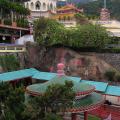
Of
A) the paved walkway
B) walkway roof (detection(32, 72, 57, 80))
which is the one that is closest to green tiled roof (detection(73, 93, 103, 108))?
the paved walkway

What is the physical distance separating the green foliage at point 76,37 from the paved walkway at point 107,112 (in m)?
11.4

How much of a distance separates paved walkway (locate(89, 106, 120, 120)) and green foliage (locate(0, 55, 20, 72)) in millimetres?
11883

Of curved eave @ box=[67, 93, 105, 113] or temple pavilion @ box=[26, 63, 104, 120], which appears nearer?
curved eave @ box=[67, 93, 105, 113]

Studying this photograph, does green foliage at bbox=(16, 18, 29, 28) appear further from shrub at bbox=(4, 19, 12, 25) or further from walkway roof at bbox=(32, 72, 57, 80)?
walkway roof at bbox=(32, 72, 57, 80)

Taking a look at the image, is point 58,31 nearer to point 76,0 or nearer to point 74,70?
point 74,70

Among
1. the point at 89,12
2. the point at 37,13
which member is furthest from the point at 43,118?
the point at 89,12

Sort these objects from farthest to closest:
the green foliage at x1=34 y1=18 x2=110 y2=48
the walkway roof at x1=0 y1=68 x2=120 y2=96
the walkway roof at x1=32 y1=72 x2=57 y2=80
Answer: the green foliage at x1=34 y1=18 x2=110 y2=48 → the walkway roof at x1=32 y1=72 x2=57 y2=80 → the walkway roof at x1=0 y1=68 x2=120 y2=96

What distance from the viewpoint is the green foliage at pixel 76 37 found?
3924 centimetres

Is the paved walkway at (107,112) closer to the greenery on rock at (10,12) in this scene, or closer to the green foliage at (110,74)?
the green foliage at (110,74)

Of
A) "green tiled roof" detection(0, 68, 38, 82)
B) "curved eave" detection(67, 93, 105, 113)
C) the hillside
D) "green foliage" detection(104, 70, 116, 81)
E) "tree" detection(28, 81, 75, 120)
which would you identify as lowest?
"green foliage" detection(104, 70, 116, 81)

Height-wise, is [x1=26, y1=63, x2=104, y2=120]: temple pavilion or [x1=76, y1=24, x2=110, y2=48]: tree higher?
[x1=76, y1=24, x2=110, y2=48]: tree

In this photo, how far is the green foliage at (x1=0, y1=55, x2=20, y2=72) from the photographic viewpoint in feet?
119

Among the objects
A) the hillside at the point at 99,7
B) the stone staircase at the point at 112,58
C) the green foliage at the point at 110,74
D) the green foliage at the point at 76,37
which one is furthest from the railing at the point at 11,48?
the hillside at the point at 99,7

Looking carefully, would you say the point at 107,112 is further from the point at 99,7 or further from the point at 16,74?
the point at 99,7
